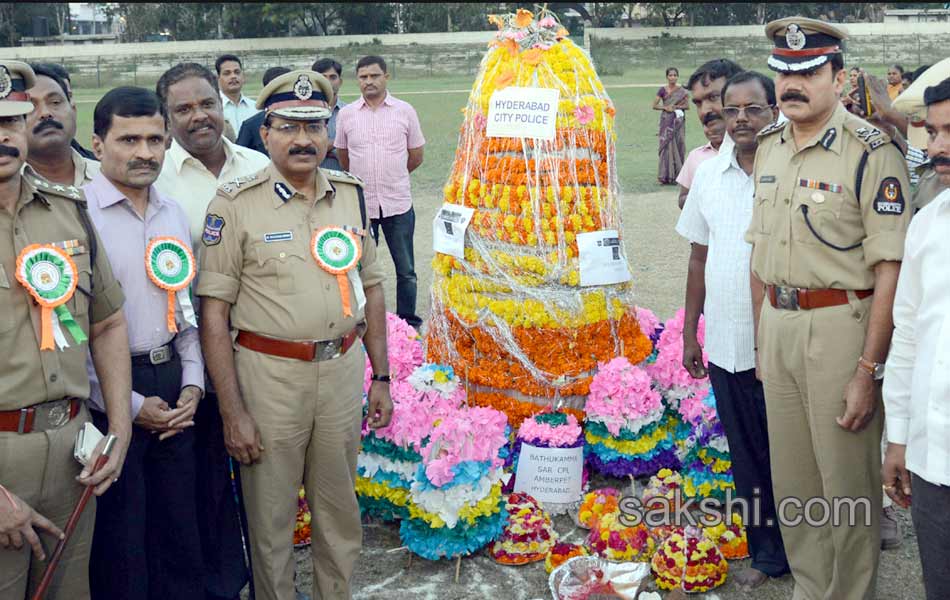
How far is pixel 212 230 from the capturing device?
3576 mm

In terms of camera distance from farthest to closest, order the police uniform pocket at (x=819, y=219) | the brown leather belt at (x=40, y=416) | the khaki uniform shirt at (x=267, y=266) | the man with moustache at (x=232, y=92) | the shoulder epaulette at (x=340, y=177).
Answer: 1. the man with moustache at (x=232, y=92)
2. the shoulder epaulette at (x=340, y=177)
3. the khaki uniform shirt at (x=267, y=266)
4. the police uniform pocket at (x=819, y=219)
5. the brown leather belt at (x=40, y=416)

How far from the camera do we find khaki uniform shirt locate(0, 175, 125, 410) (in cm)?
287

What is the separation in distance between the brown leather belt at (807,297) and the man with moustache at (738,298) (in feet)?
1.68

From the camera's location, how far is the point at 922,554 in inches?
114

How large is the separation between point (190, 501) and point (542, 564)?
1.64 m

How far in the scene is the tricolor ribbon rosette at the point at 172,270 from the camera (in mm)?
3499

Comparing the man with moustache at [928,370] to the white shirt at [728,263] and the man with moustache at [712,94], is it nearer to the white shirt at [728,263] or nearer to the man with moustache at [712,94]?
the white shirt at [728,263]

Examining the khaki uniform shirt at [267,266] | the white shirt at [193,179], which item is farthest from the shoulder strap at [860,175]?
the white shirt at [193,179]

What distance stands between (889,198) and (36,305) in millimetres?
2805

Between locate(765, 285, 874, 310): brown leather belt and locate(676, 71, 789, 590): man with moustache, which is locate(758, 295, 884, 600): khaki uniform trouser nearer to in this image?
locate(765, 285, 874, 310): brown leather belt

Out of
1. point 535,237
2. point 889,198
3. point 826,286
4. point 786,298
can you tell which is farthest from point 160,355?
point 889,198

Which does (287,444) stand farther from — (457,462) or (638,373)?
(638,373)

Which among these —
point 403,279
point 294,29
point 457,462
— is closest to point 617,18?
point 294,29

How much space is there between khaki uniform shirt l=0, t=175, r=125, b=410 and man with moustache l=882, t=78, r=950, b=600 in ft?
8.30
